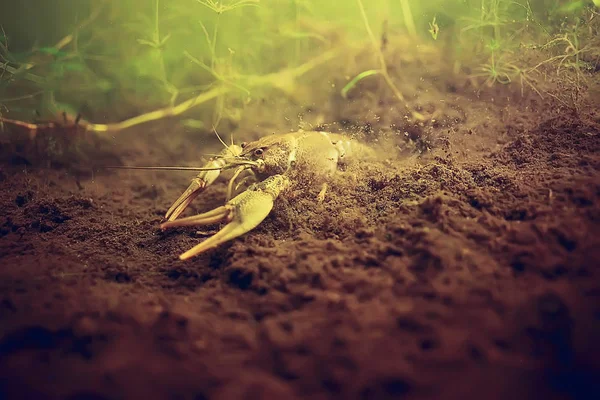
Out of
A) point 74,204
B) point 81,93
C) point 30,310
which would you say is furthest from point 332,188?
point 81,93

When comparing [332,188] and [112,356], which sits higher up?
[332,188]

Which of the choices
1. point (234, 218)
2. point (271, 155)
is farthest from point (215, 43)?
point (234, 218)

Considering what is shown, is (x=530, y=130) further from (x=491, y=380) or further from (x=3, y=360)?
(x=3, y=360)

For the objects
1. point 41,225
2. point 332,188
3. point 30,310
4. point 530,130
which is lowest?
point 41,225

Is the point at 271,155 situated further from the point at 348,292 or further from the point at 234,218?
the point at 348,292

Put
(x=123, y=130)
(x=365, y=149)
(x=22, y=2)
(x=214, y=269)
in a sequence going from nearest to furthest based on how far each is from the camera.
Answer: (x=214, y=269)
(x=365, y=149)
(x=123, y=130)
(x=22, y=2)

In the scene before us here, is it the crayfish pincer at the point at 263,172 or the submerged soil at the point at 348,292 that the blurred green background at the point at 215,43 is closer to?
the crayfish pincer at the point at 263,172
